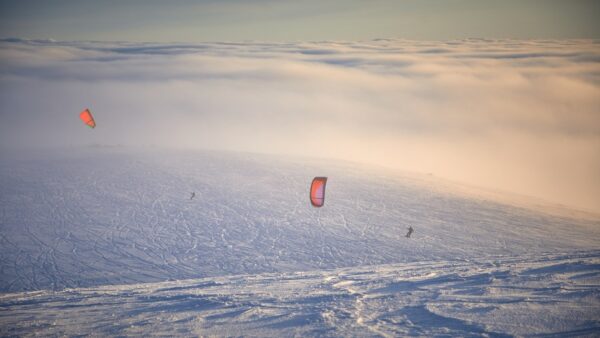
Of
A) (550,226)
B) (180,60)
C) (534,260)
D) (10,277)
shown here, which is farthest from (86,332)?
(180,60)

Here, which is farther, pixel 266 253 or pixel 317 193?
pixel 317 193

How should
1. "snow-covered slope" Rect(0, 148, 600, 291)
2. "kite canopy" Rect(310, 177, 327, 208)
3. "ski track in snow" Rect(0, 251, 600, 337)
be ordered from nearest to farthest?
1. "ski track in snow" Rect(0, 251, 600, 337)
2. "snow-covered slope" Rect(0, 148, 600, 291)
3. "kite canopy" Rect(310, 177, 327, 208)

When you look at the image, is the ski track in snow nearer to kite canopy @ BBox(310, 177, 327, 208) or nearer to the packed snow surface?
the packed snow surface

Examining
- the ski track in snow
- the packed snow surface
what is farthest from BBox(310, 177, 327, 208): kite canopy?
the ski track in snow

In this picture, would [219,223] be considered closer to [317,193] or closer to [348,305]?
[317,193]

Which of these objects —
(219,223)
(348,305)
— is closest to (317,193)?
(219,223)

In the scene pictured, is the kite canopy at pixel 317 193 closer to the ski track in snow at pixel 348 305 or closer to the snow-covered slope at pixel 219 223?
the snow-covered slope at pixel 219 223

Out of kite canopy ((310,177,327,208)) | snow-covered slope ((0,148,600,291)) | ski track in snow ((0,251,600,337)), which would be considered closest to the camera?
ski track in snow ((0,251,600,337))
